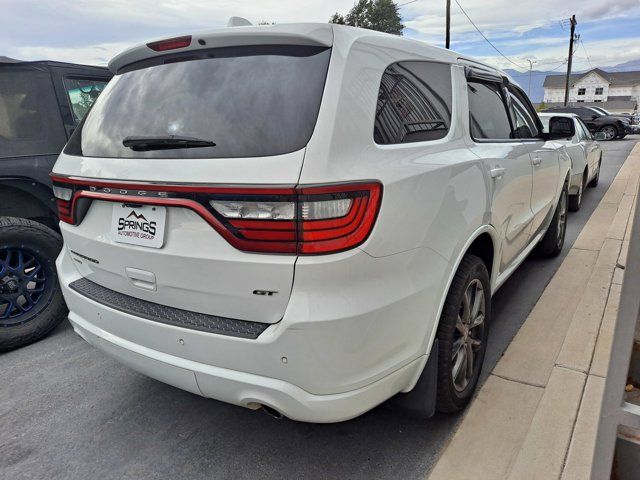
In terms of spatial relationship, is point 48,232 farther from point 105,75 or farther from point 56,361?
point 105,75

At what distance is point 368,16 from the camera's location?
6303 centimetres

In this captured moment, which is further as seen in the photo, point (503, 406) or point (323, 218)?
point (503, 406)

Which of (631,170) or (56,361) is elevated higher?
(56,361)

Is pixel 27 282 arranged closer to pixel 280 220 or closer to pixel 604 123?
pixel 280 220

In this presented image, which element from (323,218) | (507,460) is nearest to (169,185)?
(323,218)

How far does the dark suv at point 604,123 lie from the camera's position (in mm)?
22547

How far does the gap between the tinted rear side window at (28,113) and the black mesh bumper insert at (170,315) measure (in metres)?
1.80

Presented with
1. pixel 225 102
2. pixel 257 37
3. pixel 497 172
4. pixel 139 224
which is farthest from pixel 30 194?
pixel 497 172

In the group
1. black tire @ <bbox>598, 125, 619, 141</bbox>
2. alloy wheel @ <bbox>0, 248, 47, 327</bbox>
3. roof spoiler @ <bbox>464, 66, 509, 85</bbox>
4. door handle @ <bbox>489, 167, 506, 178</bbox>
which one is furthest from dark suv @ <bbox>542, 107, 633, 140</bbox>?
alloy wheel @ <bbox>0, 248, 47, 327</bbox>

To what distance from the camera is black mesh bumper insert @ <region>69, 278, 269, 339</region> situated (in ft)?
5.72

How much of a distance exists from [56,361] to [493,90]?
362cm

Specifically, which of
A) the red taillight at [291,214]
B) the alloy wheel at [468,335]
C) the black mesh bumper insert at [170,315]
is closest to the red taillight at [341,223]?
the red taillight at [291,214]

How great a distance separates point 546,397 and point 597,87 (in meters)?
105

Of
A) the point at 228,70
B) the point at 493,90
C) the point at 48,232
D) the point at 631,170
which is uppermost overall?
the point at 228,70
